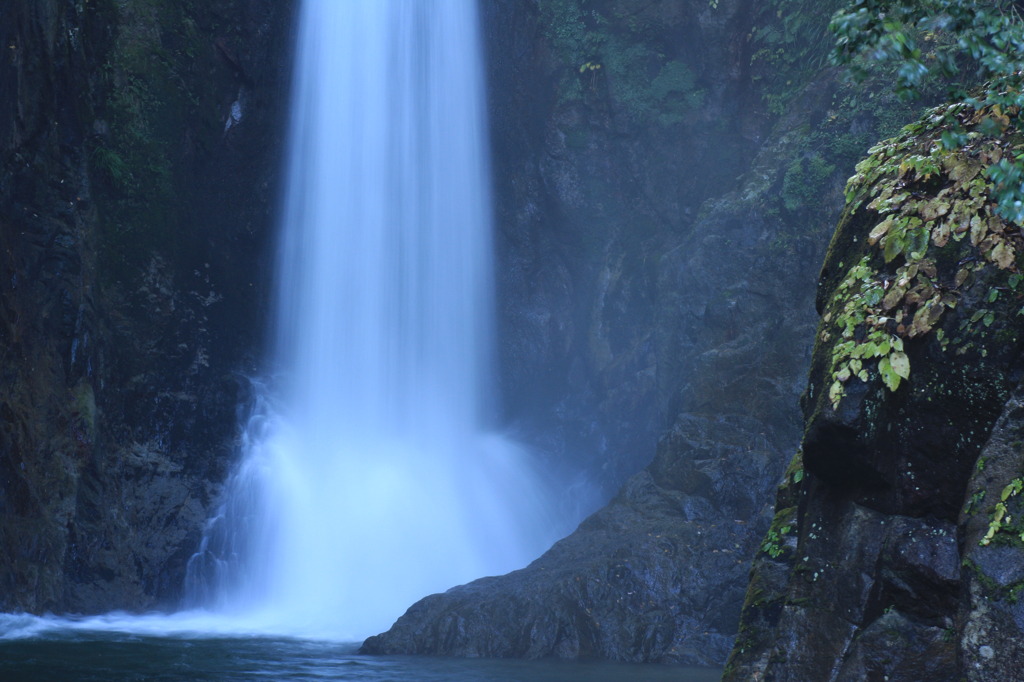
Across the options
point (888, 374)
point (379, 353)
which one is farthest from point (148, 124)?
point (888, 374)

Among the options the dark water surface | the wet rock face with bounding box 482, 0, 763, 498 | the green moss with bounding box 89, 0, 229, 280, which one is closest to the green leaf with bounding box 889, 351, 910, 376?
the dark water surface

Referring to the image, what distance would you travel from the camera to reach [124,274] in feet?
54.3

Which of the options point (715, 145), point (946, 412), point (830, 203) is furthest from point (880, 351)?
point (715, 145)

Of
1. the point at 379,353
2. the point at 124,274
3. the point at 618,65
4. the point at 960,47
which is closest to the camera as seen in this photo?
the point at 960,47

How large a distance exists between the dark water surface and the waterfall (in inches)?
142

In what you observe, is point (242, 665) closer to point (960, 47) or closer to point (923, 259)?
point (923, 259)

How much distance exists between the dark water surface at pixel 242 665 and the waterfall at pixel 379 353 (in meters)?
3.60

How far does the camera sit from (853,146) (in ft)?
49.8

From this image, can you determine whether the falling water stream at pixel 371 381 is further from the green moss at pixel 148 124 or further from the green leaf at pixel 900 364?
the green leaf at pixel 900 364

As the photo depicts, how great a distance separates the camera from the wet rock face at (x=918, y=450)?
464 cm

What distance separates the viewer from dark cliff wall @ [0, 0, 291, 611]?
14.1m

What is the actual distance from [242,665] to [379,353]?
35.1 ft

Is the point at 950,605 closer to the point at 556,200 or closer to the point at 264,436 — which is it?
the point at 264,436

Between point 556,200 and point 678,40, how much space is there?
4501 mm
